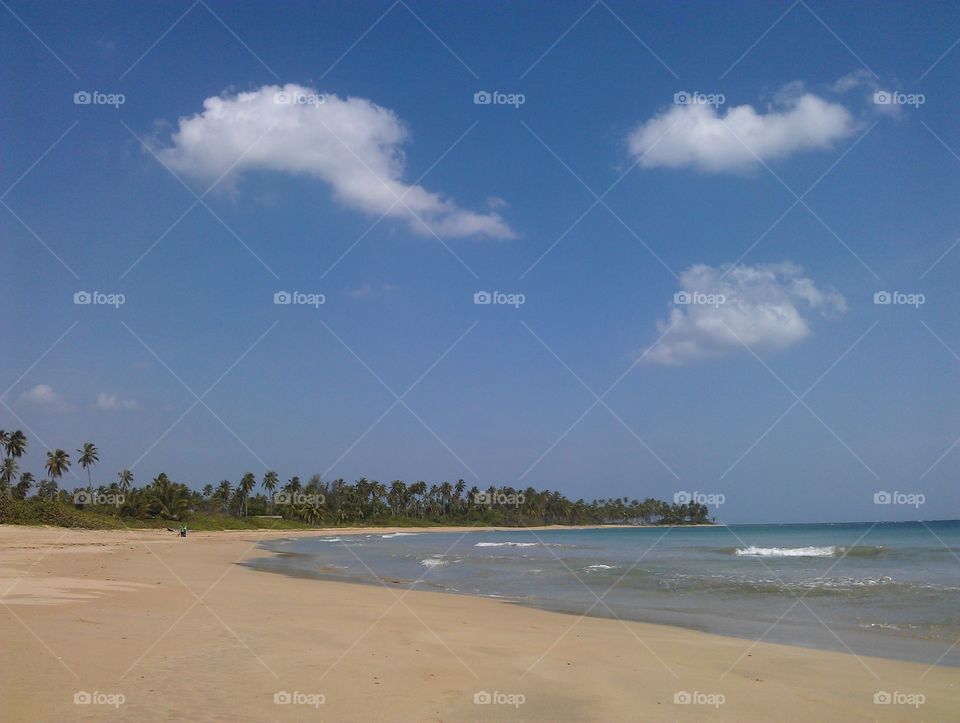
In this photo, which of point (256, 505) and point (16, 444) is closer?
point (16, 444)

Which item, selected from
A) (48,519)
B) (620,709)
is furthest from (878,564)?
(48,519)

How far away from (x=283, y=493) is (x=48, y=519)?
6472cm

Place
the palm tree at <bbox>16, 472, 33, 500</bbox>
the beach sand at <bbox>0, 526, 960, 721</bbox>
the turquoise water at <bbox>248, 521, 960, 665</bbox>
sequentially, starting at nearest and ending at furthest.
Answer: the beach sand at <bbox>0, 526, 960, 721</bbox> < the turquoise water at <bbox>248, 521, 960, 665</bbox> < the palm tree at <bbox>16, 472, 33, 500</bbox>

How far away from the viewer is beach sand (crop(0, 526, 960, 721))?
295 inches

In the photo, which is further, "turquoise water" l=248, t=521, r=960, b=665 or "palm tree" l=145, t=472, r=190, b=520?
"palm tree" l=145, t=472, r=190, b=520

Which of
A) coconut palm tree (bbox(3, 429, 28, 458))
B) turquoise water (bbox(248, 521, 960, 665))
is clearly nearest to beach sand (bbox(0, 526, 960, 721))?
turquoise water (bbox(248, 521, 960, 665))

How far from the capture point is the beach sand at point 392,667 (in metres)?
7.48

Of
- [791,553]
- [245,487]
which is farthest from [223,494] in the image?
[791,553]

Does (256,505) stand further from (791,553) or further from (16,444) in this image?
(791,553)

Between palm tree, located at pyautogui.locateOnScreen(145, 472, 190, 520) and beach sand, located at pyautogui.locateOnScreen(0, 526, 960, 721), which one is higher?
beach sand, located at pyautogui.locateOnScreen(0, 526, 960, 721)

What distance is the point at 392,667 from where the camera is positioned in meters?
9.40

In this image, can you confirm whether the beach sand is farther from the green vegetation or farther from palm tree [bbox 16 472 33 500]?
Answer: palm tree [bbox 16 472 33 500]

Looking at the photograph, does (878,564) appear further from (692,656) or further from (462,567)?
(692,656)

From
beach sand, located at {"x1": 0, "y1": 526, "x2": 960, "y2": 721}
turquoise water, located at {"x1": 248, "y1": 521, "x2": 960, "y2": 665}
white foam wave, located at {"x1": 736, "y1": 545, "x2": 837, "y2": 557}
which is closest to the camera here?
beach sand, located at {"x1": 0, "y1": 526, "x2": 960, "y2": 721}
